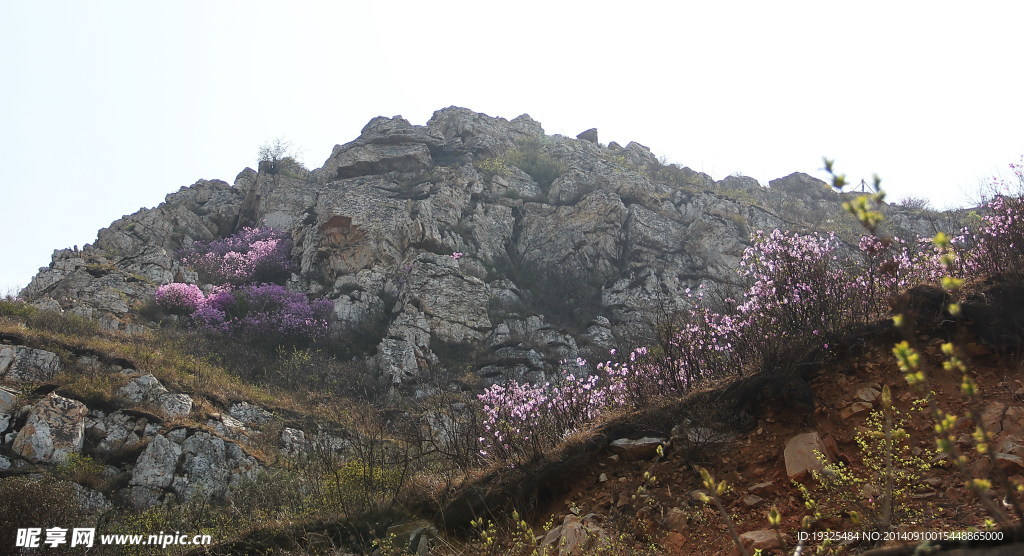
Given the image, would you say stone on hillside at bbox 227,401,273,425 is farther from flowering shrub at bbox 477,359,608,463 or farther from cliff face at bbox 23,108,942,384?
flowering shrub at bbox 477,359,608,463

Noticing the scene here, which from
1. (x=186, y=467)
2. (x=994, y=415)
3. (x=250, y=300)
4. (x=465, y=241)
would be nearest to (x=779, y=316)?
(x=994, y=415)

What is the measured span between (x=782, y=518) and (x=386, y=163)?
33.1 m

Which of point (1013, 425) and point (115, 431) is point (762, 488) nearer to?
point (1013, 425)

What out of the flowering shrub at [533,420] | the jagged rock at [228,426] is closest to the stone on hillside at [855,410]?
the flowering shrub at [533,420]

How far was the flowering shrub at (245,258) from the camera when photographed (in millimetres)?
27625

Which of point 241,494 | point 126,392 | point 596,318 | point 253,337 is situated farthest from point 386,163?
point 241,494

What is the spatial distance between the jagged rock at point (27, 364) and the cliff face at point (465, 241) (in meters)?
5.85

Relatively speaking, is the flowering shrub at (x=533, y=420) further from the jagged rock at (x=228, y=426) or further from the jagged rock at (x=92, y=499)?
the jagged rock at (x=92, y=499)

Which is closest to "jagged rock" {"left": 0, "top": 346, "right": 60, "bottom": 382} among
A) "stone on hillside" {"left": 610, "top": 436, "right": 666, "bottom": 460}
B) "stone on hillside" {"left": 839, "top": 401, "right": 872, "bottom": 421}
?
"stone on hillside" {"left": 610, "top": 436, "right": 666, "bottom": 460}

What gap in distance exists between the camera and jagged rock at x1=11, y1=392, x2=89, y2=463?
12109 mm

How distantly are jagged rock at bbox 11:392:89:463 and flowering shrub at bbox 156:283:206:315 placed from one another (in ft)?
35.8

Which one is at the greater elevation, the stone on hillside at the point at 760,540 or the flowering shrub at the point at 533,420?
the flowering shrub at the point at 533,420

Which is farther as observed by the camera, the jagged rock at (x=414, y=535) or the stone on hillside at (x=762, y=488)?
the jagged rock at (x=414, y=535)

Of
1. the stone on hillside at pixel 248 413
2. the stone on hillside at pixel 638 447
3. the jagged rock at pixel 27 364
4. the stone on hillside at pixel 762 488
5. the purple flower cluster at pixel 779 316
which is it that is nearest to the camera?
the stone on hillside at pixel 762 488
